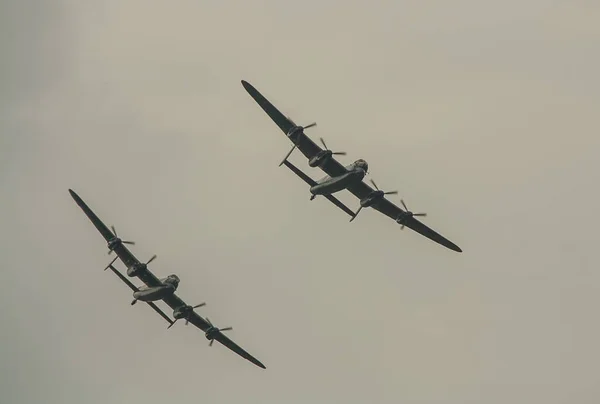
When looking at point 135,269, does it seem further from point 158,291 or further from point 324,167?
point 324,167

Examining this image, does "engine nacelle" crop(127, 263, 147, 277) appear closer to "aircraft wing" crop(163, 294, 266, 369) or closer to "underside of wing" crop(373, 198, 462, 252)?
"aircraft wing" crop(163, 294, 266, 369)

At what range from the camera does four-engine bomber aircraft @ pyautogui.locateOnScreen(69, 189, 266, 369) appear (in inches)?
5123

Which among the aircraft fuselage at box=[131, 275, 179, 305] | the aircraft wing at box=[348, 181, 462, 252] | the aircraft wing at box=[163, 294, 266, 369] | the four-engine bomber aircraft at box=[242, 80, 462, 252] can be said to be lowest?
the aircraft fuselage at box=[131, 275, 179, 305]

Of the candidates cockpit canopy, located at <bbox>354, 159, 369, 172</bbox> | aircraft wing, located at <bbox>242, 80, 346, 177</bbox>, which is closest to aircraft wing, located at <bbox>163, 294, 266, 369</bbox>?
aircraft wing, located at <bbox>242, 80, 346, 177</bbox>

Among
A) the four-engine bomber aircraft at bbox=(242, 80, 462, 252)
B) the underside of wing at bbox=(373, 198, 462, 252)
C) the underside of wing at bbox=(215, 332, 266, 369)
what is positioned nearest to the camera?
the four-engine bomber aircraft at bbox=(242, 80, 462, 252)

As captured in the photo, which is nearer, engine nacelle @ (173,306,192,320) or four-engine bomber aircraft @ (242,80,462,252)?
four-engine bomber aircraft @ (242,80,462,252)

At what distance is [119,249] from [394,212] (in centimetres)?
3124

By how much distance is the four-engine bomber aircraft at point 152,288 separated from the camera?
130 meters

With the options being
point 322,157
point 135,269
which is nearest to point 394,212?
point 322,157

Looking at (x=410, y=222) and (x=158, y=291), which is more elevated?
(x=410, y=222)

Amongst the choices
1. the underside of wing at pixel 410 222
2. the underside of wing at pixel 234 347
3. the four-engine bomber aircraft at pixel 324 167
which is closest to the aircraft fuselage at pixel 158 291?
the underside of wing at pixel 234 347

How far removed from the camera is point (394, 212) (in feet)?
422

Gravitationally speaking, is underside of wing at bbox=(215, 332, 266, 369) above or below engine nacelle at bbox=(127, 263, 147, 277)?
above

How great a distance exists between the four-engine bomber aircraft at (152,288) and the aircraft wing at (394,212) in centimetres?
2322
